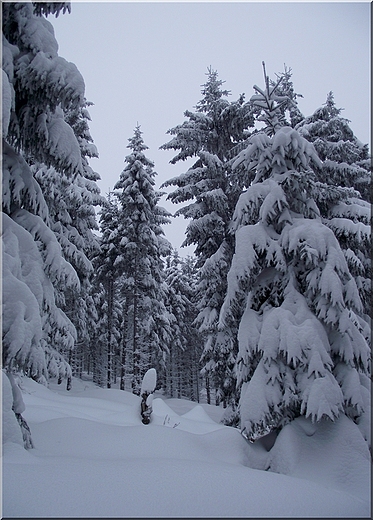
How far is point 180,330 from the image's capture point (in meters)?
33.4

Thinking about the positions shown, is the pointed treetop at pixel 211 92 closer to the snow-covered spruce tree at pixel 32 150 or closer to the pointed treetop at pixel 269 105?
the pointed treetop at pixel 269 105

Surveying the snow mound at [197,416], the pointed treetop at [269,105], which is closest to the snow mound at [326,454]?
the pointed treetop at [269,105]

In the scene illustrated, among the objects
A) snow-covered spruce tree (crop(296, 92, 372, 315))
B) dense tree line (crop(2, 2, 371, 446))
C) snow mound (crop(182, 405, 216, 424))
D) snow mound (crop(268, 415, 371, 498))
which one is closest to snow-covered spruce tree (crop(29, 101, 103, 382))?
dense tree line (crop(2, 2, 371, 446))

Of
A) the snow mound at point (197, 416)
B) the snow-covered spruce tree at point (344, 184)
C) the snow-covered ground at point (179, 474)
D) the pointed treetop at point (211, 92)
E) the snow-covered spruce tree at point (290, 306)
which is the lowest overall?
the snow mound at point (197, 416)

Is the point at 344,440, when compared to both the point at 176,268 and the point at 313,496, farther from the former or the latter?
the point at 176,268

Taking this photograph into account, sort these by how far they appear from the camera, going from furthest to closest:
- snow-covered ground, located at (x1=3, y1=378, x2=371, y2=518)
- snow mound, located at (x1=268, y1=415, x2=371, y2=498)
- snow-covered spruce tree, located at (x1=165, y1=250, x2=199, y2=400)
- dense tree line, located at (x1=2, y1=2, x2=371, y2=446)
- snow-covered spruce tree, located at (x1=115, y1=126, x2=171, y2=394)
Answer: snow-covered spruce tree, located at (x1=165, y1=250, x2=199, y2=400), snow-covered spruce tree, located at (x1=115, y1=126, x2=171, y2=394), dense tree line, located at (x1=2, y1=2, x2=371, y2=446), snow mound, located at (x1=268, y1=415, x2=371, y2=498), snow-covered ground, located at (x1=3, y1=378, x2=371, y2=518)

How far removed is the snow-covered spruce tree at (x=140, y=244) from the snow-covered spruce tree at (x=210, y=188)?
6.03 meters

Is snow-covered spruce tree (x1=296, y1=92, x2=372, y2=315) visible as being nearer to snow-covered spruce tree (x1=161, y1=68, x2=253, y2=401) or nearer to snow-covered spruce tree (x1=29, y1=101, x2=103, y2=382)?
snow-covered spruce tree (x1=161, y1=68, x2=253, y2=401)

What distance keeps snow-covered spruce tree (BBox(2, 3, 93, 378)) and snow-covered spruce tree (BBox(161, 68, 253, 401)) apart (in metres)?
8.22

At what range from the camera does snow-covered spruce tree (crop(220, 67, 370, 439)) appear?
218 inches

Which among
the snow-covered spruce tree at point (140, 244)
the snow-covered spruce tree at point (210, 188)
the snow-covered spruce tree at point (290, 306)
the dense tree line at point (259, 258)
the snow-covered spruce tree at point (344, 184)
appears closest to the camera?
the dense tree line at point (259, 258)

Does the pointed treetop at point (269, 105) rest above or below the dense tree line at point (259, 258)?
above

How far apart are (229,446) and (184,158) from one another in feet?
41.8

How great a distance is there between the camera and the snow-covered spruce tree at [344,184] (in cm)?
964
